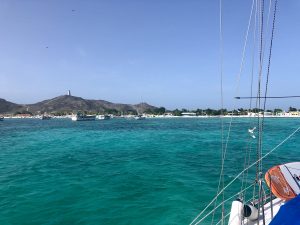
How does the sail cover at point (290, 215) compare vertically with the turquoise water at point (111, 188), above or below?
above

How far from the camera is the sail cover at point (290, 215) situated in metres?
4.65

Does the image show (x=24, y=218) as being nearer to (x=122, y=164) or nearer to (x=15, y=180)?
(x=15, y=180)

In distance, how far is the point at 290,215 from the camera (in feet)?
15.7

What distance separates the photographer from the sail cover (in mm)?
4648

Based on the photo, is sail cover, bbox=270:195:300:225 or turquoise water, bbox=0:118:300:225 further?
turquoise water, bbox=0:118:300:225

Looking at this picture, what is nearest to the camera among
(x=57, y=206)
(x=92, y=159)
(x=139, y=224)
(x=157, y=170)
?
(x=139, y=224)

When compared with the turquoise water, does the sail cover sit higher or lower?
higher

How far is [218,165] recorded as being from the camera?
26.4 metres

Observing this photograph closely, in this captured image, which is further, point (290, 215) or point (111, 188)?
point (111, 188)

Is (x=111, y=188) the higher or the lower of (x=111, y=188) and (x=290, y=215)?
the lower

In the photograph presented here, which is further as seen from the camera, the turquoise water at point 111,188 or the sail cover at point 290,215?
the turquoise water at point 111,188

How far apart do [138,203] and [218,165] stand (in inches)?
515

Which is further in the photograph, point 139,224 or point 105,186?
point 105,186

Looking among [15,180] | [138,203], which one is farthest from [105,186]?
[15,180]
